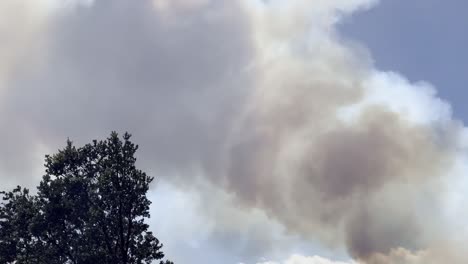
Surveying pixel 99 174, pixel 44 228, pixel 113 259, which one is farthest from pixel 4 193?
pixel 113 259

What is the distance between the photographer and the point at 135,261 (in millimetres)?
49938

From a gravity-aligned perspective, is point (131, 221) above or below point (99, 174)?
below

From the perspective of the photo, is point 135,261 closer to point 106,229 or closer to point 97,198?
point 106,229

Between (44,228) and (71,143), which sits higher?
(71,143)

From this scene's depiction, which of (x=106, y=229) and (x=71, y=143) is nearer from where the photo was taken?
(x=106, y=229)

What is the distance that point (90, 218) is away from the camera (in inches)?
1881

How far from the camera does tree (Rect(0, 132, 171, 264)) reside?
4797 centimetres

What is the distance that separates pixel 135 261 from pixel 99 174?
34.0 feet

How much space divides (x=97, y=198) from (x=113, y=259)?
6598 mm

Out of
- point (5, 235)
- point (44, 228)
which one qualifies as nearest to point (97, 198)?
point (44, 228)

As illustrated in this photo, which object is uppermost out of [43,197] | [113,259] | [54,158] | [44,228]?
[54,158]

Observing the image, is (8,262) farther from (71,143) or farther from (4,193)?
(71,143)

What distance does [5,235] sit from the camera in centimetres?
5116

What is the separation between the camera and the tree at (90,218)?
48.0m
